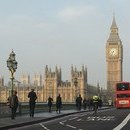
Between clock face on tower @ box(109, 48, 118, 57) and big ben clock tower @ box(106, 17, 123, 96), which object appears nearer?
big ben clock tower @ box(106, 17, 123, 96)

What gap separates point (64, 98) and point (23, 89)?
40.4ft

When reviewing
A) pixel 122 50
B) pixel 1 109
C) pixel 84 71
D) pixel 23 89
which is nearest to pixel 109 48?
pixel 122 50

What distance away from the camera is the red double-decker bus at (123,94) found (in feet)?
201

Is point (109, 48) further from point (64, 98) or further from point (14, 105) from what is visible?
point (14, 105)

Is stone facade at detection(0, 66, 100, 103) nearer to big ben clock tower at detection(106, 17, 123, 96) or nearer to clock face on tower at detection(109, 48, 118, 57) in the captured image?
big ben clock tower at detection(106, 17, 123, 96)

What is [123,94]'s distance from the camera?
202ft

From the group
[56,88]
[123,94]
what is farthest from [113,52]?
[123,94]

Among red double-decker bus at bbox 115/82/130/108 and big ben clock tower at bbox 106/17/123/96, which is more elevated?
big ben clock tower at bbox 106/17/123/96

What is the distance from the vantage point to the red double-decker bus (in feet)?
201

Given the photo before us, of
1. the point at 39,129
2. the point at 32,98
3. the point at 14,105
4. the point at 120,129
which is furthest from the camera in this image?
the point at 32,98

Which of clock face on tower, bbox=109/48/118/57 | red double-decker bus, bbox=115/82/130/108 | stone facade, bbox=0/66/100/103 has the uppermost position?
clock face on tower, bbox=109/48/118/57

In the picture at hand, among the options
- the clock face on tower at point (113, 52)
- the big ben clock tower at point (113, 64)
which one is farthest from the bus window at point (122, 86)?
the clock face on tower at point (113, 52)

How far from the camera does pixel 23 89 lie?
557ft

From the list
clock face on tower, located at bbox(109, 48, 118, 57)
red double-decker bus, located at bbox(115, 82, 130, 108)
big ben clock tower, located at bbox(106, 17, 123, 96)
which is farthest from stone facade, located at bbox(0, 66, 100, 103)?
red double-decker bus, located at bbox(115, 82, 130, 108)
